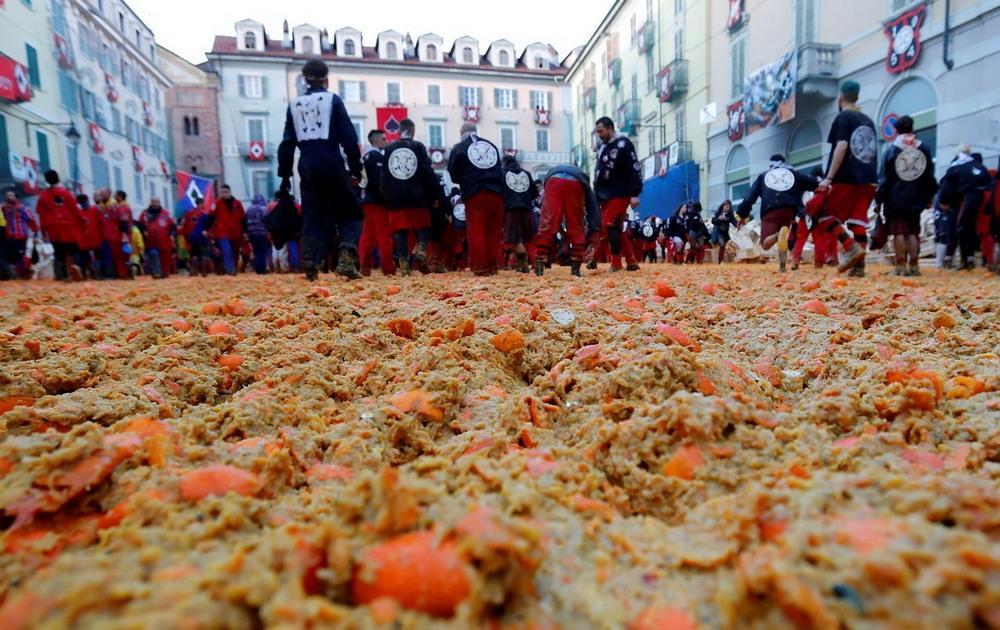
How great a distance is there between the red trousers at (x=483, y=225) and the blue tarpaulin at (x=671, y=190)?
62.4 ft

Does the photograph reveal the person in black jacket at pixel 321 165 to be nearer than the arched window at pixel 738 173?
Yes

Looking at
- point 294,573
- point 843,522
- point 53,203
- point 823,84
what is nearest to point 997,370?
point 843,522

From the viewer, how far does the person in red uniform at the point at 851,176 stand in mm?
5758

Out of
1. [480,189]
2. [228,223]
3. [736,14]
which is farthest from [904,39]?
[228,223]

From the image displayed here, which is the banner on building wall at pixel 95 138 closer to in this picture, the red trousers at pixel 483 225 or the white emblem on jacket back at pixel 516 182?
the white emblem on jacket back at pixel 516 182

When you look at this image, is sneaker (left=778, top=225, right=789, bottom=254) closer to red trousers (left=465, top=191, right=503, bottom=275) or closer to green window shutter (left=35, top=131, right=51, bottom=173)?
red trousers (left=465, top=191, right=503, bottom=275)

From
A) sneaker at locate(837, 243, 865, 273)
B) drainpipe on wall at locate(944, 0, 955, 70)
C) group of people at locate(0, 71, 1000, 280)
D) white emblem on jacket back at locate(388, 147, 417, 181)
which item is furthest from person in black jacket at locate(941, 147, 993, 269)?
drainpipe on wall at locate(944, 0, 955, 70)

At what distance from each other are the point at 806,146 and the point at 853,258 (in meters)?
14.6

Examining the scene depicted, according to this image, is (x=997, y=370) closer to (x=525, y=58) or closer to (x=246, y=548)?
(x=246, y=548)

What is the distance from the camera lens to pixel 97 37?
92.7 feet

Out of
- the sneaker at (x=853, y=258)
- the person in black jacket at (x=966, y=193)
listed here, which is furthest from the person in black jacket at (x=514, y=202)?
the person in black jacket at (x=966, y=193)

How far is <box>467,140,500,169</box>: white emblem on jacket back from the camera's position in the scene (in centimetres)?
627

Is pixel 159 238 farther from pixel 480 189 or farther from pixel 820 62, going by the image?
pixel 820 62

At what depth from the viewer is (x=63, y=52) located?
24.5 metres
